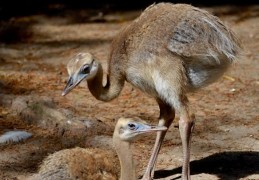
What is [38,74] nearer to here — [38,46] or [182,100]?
[38,46]

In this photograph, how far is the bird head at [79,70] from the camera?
5926mm

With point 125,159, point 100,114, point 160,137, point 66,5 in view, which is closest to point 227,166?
point 160,137

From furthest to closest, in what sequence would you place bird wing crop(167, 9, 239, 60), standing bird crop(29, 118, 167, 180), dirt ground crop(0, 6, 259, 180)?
1. dirt ground crop(0, 6, 259, 180)
2. bird wing crop(167, 9, 239, 60)
3. standing bird crop(29, 118, 167, 180)

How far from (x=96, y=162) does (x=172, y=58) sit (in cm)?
98

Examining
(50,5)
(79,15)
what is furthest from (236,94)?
(50,5)

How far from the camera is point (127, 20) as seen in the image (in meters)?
Answer: 11.3

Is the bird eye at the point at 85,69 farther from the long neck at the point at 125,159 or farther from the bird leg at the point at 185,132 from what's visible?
the bird leg at the point at 185,132

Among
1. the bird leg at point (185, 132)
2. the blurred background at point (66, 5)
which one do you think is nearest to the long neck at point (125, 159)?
the bird leg at point (185, 132)

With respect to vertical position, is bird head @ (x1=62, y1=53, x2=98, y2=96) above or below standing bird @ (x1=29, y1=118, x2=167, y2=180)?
above

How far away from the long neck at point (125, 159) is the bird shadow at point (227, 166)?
2.08 feet

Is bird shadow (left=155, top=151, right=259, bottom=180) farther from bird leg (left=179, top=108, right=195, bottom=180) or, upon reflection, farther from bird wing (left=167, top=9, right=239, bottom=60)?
bird wing (left=167, top=9, right=239, bottom=60)

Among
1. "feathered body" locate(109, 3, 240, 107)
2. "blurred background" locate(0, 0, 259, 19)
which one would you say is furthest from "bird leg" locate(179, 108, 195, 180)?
"blurred background" locate(0, 0, 259, 19)

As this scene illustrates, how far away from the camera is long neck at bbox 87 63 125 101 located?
6090 millimetres

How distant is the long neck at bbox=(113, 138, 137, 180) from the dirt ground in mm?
627
